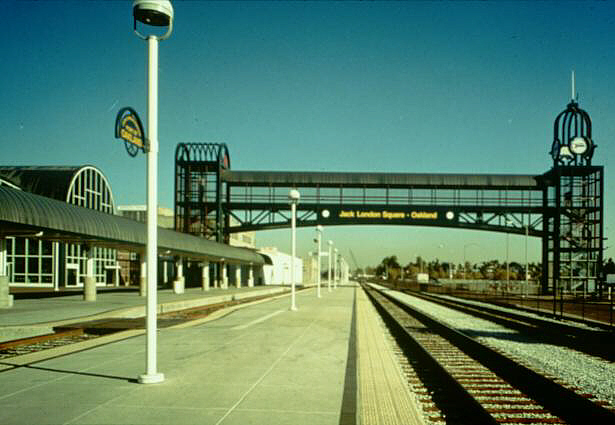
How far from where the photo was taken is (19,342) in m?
14.2

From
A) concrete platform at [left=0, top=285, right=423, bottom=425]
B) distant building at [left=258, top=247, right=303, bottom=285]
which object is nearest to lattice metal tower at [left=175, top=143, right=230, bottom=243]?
distant building at [left=258, top=247, right=303, bottom=285]

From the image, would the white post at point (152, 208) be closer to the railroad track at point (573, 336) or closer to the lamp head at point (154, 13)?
the lamp head at point (154, 13)

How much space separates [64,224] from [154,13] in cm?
1796

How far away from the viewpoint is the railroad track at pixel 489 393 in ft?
26.2

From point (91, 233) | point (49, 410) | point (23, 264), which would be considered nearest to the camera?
point (49, 410)

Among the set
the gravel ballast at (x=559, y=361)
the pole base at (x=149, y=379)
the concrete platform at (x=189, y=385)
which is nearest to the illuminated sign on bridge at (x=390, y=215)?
the gravel ballast at (x=559, y=361)

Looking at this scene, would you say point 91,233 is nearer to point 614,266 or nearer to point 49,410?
point 49,410

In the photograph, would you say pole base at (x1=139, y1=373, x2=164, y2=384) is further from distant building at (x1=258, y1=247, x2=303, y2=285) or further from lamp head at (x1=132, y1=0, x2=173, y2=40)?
distant building at (x1=258, y1=247, x2=303, y2=285)

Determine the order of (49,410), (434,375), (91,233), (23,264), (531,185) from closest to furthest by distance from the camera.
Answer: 1. (49,410)
2. (434,375)
3. (91,233)
4. (23,264)
5. (531,185)

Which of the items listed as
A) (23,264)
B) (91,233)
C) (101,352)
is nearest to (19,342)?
(101,352)

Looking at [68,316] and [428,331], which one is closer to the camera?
[68,316]

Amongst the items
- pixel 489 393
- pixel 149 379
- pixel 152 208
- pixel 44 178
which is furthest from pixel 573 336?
pixel 44 178

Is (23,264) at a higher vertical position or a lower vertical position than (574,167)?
lower

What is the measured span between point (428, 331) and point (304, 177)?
42.8 metres
